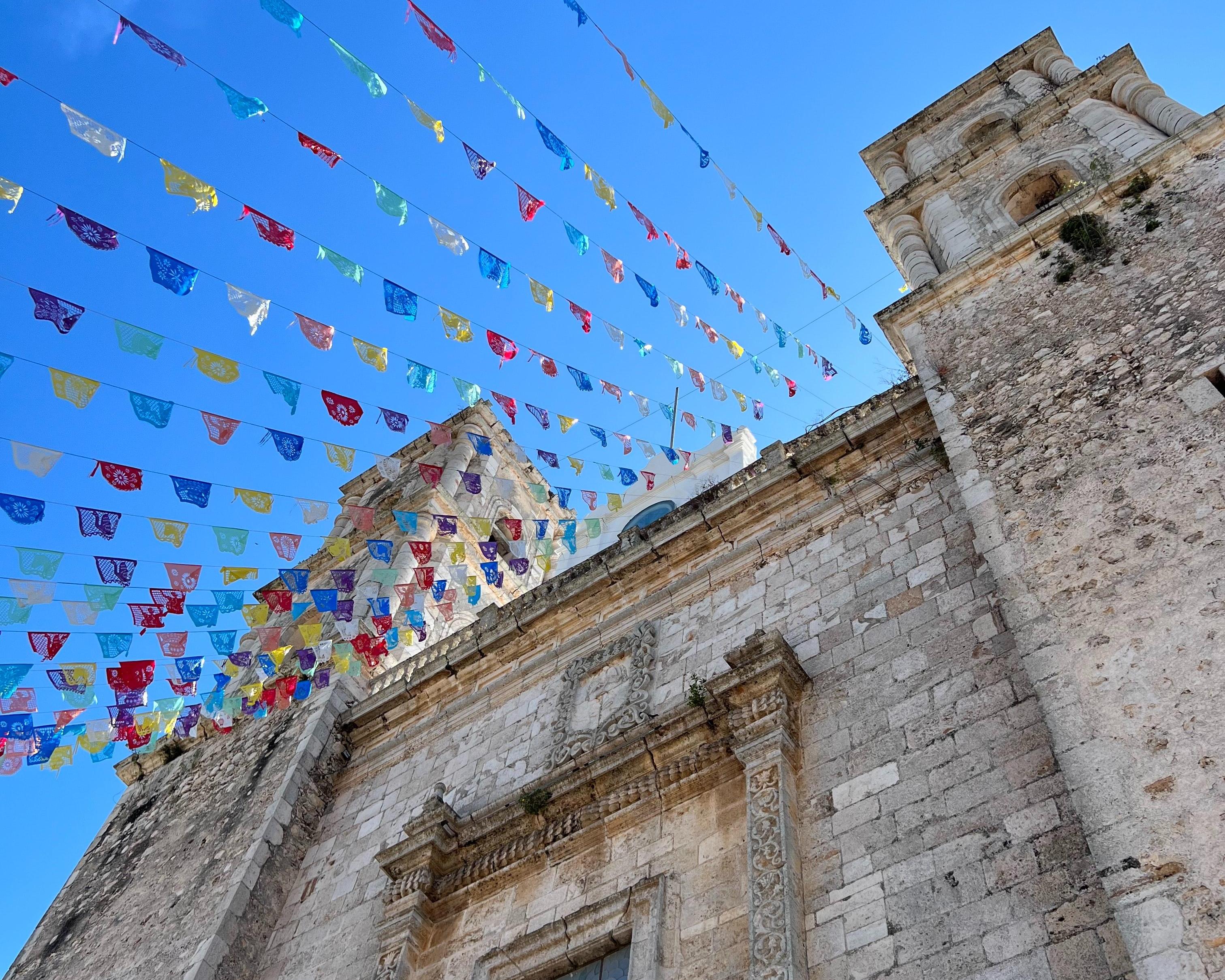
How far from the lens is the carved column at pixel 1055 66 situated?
13070 millimetres

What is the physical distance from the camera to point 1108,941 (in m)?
4.51

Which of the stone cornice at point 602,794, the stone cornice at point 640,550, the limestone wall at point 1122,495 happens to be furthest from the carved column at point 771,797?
the stone cornice at point 640,550

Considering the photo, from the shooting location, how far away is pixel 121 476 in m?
8.21

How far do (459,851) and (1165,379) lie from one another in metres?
5.70

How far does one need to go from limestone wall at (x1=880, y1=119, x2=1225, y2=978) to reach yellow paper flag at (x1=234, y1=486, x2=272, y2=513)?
5329 millimetres

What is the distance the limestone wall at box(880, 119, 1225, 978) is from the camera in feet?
14.4

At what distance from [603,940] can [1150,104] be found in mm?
9539

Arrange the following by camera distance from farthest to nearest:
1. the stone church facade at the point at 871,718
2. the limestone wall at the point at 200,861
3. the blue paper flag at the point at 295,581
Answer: the blue paper flag at the point at 295,581 → the limestone wall at the point at 200,861 → the stone church facade at the point at 871,718

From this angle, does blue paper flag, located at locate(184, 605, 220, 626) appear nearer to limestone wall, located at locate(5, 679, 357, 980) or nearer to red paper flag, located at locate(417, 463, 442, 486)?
limestone wall, located at locate(5, 679, 357, 980)

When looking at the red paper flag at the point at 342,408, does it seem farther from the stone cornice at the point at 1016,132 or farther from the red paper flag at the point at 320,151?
the stone cornice at the point at 1016,132

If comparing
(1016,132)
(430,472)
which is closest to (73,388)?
(430,472)

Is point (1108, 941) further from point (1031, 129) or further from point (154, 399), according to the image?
point (1031, 129)

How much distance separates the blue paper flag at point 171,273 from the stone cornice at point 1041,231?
5622 mm

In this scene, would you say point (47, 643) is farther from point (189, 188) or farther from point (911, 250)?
point (911, 250)
